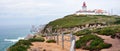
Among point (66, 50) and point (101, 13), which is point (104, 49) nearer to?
point (66, 50)

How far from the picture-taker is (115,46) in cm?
3397

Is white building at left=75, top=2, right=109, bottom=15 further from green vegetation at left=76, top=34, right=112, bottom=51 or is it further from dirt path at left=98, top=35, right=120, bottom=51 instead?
dirt path at left=98, top=35, right=120, bottom=51

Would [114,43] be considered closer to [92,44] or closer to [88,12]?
[92,44]

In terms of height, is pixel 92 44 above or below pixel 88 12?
above

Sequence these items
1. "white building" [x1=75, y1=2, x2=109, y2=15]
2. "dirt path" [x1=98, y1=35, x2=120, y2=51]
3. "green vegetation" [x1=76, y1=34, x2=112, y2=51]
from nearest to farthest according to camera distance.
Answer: "dirt path" [x1=98, y1=35, x2=120, y2=51], "green vegetation" [x1=76, y1=34, x2=112, y2=51], "white building" [x1=75, y1=2, x2=109, y2=15]

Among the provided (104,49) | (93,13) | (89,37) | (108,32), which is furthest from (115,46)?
(93,13)

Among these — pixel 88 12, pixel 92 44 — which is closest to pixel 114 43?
pixel 92 44

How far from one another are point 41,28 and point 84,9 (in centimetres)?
3248

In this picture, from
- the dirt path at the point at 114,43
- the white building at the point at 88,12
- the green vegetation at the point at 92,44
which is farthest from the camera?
the white building at the point at 88,12

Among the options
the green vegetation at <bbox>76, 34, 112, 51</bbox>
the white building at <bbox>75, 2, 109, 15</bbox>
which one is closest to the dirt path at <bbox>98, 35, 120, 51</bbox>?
the green vegetation at <bbox>76, 34, 112, 51</bbox>

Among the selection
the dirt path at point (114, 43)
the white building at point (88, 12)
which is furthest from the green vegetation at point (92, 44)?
the white building at point (88, 12)

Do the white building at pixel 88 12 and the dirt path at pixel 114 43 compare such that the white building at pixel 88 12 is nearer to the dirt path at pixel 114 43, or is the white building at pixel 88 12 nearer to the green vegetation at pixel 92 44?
the green vegetation at pixel 92 44

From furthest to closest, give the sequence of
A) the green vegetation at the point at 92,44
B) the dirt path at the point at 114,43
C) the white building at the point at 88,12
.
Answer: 1. the white building at the point at 88,12
2. the green vegetation at the point at 92,44
3. the dirt path at the point at 114,43

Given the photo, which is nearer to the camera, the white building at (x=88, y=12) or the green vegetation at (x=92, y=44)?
the green vegetation at (x=92, y=44)
